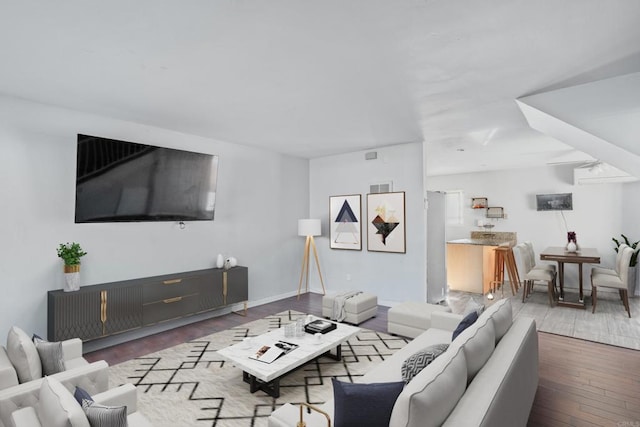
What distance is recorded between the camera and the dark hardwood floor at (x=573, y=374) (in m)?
2.40

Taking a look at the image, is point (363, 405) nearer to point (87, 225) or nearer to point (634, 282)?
point (87, 225)

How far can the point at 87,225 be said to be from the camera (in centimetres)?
371

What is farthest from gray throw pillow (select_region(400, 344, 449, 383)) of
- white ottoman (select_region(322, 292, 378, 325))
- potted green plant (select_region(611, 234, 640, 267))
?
potted green plant (select_region(611, 234, 640, 267))

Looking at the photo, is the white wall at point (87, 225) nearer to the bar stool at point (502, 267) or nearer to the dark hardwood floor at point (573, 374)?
the dark hardwood floor at point (573, 374)

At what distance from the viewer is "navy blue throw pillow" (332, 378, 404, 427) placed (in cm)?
135

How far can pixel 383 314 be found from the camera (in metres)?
4.92

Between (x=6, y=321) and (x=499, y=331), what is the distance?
4.52m

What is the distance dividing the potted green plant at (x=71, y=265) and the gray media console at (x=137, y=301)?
12 centimetres

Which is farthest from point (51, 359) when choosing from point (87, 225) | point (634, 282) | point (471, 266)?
point (634, 282)

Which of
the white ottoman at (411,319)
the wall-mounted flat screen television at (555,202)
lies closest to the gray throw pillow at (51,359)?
the white ottoman at (411,319)

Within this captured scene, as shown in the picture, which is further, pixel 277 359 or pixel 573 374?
pixel 573 374

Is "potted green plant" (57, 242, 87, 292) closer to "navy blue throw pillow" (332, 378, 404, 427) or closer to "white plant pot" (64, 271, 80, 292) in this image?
"white plant pot" (64, 271, 80, 292)

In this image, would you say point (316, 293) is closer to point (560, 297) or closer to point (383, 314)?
point (383, 314)

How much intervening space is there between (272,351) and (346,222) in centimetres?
354
